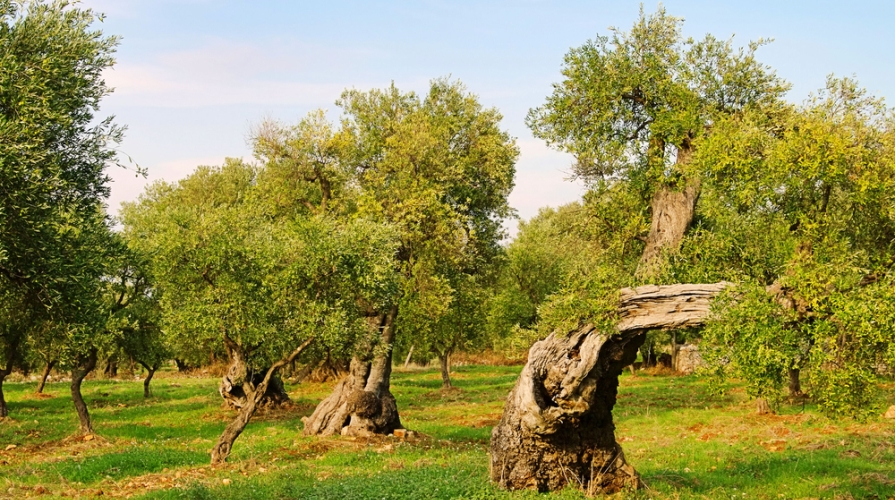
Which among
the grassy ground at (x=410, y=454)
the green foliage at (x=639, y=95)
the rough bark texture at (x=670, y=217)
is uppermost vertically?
the green foliage at (x=639, y=95)

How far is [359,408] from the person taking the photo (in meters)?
30.7

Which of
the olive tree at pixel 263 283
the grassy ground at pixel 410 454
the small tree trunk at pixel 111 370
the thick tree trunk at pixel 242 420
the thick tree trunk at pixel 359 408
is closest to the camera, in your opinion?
the grassy ground at pixel 410 454

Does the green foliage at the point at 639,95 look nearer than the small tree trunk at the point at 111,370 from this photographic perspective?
Yes

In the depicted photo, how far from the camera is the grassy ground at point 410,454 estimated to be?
18.2 metres

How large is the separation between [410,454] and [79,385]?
652 inches

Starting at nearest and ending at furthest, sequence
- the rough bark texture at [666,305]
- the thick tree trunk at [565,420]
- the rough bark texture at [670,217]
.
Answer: the rough bark texture at [666,305], the thick tree trunk at [565,420], the rough bark texture at [670,217]

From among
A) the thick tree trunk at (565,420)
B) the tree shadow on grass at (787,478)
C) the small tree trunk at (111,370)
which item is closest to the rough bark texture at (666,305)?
the thick tree trunk at (565,420)

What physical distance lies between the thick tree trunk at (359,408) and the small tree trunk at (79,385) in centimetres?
919

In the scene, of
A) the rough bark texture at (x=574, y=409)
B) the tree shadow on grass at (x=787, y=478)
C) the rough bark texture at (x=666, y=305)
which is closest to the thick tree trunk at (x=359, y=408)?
the rough bark texture at (x=574, y=409)

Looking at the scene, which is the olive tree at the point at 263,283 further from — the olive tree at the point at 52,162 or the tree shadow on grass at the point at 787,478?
the tree shadow on grass at the point at 787,478

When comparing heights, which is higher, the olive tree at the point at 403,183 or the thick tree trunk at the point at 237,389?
the olive tree at the point at 403,183

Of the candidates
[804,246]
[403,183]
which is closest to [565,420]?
[804,246]

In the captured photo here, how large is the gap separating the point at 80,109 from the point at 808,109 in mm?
20500

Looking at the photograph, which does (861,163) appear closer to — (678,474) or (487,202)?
(678,474)
